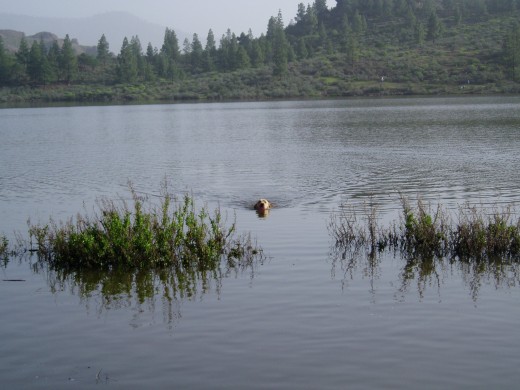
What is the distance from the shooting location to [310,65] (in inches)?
5123

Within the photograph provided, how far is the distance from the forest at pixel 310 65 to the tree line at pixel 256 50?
25 centimetres

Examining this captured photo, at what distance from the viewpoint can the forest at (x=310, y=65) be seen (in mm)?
110312

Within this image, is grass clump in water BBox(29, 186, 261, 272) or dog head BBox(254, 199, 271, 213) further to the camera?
dog head BBox(254, 199, 271, 213)

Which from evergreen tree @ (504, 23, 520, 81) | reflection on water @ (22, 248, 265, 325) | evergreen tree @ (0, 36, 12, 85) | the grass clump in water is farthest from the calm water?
evergreen tree @ (0, 36, 12, 85)

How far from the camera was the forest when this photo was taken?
11031 cm

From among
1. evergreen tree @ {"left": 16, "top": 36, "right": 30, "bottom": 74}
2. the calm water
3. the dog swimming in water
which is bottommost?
the calm water

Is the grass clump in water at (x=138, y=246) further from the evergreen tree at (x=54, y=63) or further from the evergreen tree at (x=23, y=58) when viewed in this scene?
the evergreen tree at (x=23, y=58)

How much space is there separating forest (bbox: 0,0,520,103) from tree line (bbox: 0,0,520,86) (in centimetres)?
25

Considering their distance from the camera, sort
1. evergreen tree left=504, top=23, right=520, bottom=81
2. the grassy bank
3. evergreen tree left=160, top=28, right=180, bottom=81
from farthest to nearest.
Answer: evergreen tree left=160, top=28, right=180, bottom=81 < evergreen tree left=504, top=23, right=520, bottom=81 < the grassy bank

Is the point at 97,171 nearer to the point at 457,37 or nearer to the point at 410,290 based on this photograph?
the point at 410,290

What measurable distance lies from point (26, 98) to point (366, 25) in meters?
84.5

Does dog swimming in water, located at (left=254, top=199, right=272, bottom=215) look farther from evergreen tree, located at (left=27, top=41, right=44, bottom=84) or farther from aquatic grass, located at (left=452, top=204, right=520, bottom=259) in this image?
evergreen tree, located at (left=27, top=41, right=44, bottom=84)

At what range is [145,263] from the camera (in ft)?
43.9

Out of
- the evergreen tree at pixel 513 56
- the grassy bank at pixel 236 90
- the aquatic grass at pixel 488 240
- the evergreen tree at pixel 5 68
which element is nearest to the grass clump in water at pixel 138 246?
the aquatic grass at pixel 488 240
